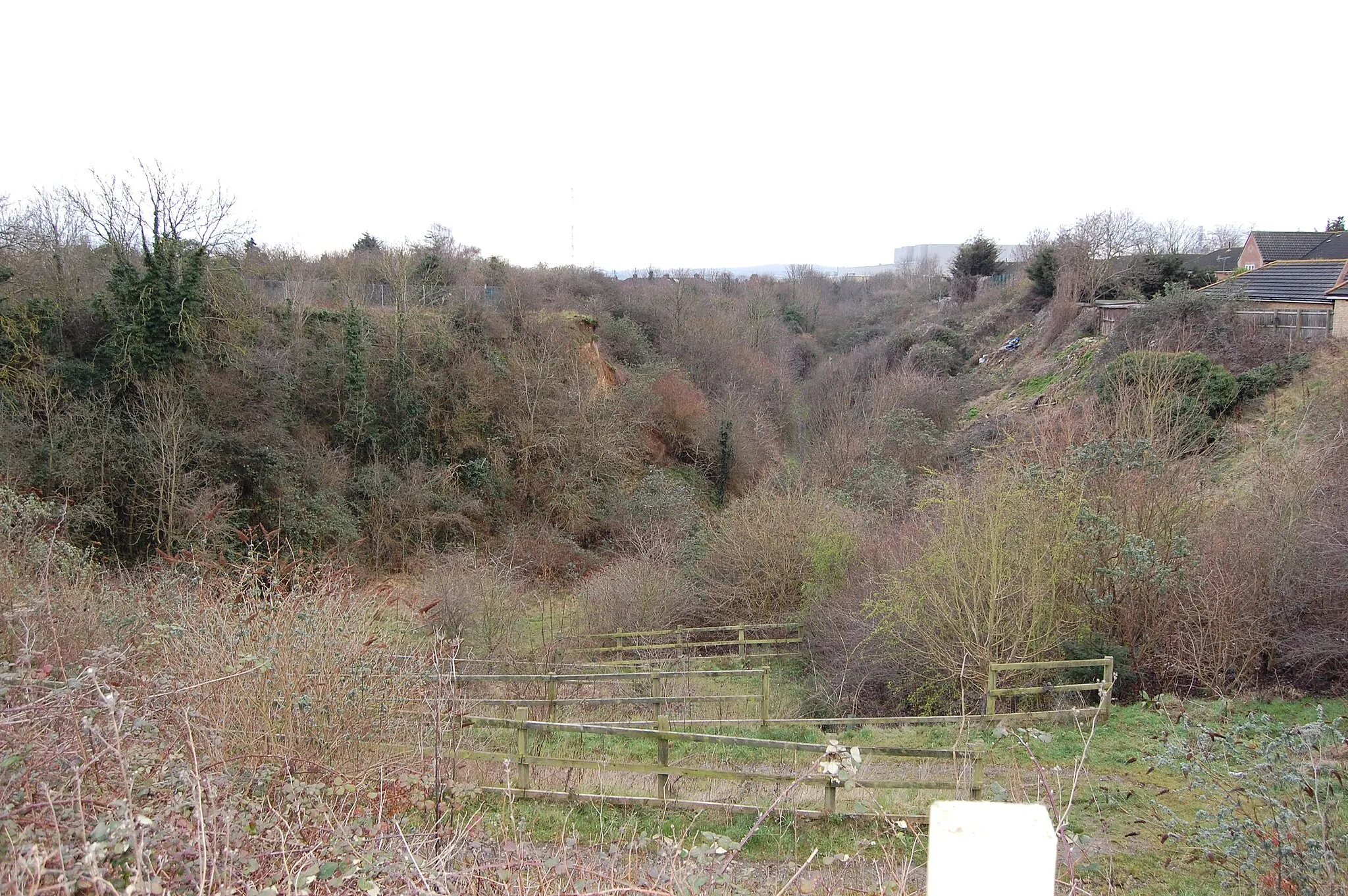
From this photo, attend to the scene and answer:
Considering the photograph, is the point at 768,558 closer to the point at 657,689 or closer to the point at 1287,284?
the point at 657,689

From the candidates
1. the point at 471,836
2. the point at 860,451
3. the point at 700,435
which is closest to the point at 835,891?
the point at 471,836

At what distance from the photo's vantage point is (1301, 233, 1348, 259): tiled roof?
95.4 feet

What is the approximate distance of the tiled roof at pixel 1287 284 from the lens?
819 inches

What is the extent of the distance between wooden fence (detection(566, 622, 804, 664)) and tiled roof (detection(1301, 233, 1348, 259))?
27.0 metres

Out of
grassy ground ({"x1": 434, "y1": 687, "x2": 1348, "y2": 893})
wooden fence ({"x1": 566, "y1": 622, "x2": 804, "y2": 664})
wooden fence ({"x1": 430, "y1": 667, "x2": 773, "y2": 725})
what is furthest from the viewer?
wooden fence ({"x1": 566, "y1": 622, "x2": 804, "y2": 664})

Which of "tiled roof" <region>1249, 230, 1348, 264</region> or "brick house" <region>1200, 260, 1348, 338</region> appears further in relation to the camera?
"tiled roof" <region>1249, 230, 1348, 264</region>

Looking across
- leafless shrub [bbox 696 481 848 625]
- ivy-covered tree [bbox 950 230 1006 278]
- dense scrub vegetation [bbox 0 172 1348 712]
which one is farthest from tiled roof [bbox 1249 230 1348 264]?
leafless shrub [bbox 696 481 848 625]

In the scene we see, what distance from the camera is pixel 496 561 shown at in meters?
15.8

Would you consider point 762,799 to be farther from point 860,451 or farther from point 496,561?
point 860,451

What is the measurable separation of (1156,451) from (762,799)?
7.91 meters

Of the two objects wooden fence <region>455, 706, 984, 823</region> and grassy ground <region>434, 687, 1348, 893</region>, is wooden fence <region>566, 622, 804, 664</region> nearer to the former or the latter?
grassy ground <region>434, 687, 1348, 893</region>

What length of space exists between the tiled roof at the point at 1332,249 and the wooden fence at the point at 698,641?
27029mm

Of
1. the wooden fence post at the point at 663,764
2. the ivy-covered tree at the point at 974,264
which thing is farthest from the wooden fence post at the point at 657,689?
the ivy-covered tree at the point at 974,264

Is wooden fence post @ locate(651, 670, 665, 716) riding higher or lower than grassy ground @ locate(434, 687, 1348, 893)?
lower
